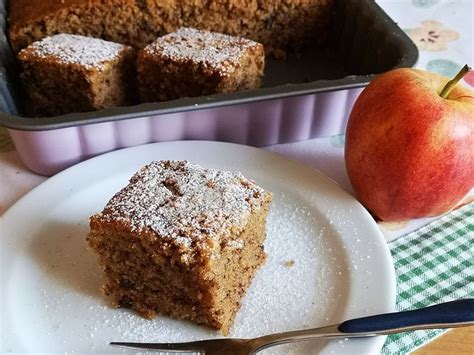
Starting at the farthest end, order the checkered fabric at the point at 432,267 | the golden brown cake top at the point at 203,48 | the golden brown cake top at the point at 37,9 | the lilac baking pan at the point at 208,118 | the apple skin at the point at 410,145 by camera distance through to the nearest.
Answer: the golden brown cake top at the point at 37,9
the golden brown cake top at the point at 203,48
the lilac baking pan at the point at 208,118
the apple skin at the point at 410,145
the checkered fabric at the point at 432,267

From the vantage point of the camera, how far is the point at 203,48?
6.05 feet

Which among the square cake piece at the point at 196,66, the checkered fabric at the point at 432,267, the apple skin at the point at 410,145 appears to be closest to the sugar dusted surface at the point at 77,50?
the square cake piece at the point at 196,66

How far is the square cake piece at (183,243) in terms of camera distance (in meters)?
1.19

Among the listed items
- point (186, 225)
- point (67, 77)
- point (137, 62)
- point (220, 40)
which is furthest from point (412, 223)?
point (67, 77)

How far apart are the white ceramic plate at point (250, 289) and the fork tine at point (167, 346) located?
3 cm

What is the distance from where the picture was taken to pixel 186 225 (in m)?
1.21

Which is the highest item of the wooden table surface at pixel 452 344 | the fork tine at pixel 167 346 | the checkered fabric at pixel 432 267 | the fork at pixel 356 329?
the fork at pixel 356 329

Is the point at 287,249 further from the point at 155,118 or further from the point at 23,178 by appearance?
the point at 23,178

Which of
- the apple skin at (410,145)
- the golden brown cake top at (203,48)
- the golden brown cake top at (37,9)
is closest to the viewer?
the apple skin at (410,145)

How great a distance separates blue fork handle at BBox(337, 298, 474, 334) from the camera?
1163 mm

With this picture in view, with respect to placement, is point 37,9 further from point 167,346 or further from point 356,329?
point 356,329

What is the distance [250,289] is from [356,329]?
0.27m

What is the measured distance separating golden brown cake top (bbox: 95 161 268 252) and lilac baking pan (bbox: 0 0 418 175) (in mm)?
242

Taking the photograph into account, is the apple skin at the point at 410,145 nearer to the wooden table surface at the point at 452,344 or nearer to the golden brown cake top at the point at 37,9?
the wooden table surface at the point at 452,344
